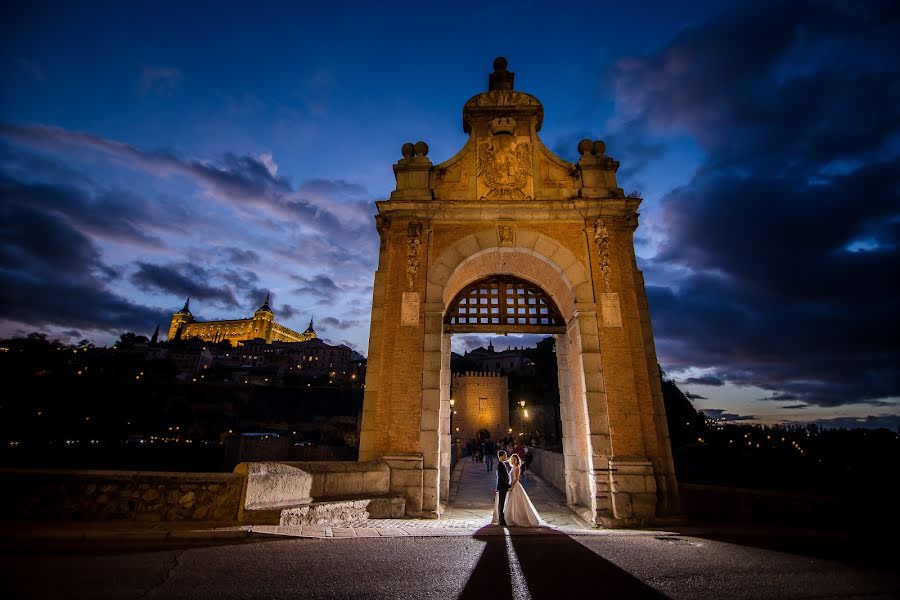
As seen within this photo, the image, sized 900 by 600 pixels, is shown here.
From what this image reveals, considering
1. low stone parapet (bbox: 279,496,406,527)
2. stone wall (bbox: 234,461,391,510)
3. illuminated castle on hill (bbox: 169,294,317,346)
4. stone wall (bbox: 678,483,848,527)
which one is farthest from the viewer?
illuminated castle on hill (bbox: 169,294,317,346)

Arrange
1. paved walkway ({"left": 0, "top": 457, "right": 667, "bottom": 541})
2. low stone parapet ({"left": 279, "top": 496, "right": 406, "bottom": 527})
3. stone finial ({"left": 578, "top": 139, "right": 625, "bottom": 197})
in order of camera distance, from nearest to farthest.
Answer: paved walkway ({"left": 0, "top": 457, "right": 667, "bottom": 541}) < low stone parapet ({"left": 279, "top": 496, "right": 406, "bottom": 527}) < stone finial ({"left": 578, "top": 139, "right": 625, "bottom": 197})

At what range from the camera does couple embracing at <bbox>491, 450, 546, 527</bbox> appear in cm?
737

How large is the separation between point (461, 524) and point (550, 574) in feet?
11.0

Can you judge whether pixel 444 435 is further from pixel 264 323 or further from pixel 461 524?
pixel 264 323

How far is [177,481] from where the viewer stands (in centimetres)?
570

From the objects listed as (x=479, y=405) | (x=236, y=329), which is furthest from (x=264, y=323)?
(x=479, y=405)

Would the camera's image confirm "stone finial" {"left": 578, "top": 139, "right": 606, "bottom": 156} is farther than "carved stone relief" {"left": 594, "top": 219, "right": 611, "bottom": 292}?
Yes

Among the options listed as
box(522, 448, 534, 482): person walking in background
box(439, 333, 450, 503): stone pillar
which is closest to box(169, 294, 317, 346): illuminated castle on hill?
box(522, 448, 534, 482): person walking in background

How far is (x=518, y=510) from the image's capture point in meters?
7.49

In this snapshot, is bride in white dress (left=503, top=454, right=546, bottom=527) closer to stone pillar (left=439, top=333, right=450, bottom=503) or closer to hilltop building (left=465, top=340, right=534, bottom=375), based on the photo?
stone pillar (left=439, top=333, right=450, bottom=503)

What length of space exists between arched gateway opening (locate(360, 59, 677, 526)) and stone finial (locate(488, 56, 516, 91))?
96 millimetres

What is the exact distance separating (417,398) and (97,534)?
208 inches

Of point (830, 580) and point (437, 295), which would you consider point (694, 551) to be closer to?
point (830, 580)

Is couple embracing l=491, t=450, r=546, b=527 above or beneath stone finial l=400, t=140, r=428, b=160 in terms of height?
beneath
